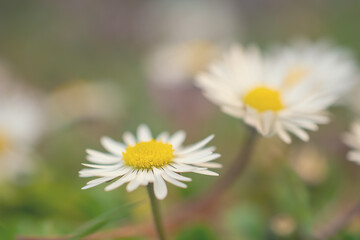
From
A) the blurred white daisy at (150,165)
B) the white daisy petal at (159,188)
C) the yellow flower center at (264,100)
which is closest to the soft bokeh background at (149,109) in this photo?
the yellow flower center at (264,100)

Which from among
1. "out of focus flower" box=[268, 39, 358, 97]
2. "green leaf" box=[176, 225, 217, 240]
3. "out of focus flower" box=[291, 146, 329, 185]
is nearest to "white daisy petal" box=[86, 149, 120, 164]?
"green leaf" box=[176, 225, 217, 240]

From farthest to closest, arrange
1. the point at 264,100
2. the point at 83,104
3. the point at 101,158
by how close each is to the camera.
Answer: the point at 83,104
the point at 264,100
the point at 101,158

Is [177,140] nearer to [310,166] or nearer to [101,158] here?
[101,158]

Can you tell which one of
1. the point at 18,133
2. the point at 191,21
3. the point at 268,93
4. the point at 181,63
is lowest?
the point at 268,93

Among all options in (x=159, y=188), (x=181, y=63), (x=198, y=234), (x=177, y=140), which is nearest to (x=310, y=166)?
(x=198, y=234)

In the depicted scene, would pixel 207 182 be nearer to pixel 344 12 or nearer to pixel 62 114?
pixel 62 114

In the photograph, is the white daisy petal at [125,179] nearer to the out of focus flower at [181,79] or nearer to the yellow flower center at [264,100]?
the yellow flower center at [264,100]
